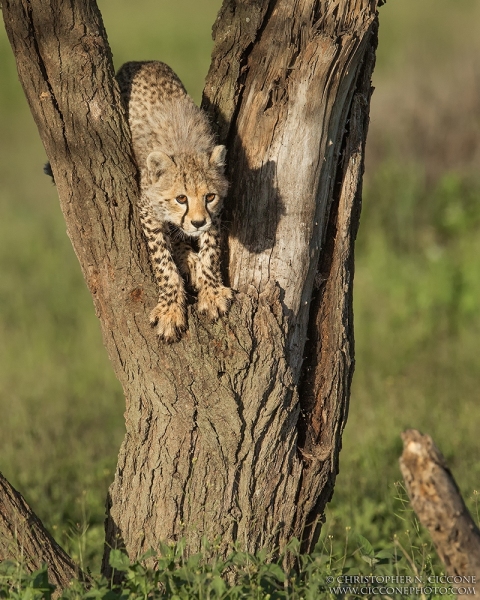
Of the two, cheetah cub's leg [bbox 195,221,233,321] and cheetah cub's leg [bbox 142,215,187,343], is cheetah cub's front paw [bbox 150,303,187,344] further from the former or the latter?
cheetah cub's leg [bbox 195,221,233,321]

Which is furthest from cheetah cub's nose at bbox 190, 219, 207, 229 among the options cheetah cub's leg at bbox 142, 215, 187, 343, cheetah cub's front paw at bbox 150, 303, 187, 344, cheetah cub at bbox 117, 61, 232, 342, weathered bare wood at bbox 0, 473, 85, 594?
weathered bare wood at bbox 0, 473, 85, 594

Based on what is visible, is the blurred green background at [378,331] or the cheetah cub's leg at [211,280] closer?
the cheetah cub's leg at [211,280]

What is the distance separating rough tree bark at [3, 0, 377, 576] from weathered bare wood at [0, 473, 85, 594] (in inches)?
12.0

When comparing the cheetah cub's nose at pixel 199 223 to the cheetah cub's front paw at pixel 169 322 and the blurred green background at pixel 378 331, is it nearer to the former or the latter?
the cheetah cub's front paw at pixel 169 322

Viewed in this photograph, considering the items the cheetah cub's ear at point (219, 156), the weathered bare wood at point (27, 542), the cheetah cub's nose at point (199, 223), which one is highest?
the cheetah cub's ear at point (219, 156)

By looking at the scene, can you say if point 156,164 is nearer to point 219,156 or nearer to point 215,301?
point 219,156

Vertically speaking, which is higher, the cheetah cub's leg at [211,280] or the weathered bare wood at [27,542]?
the cheetah cub's leg at [211,280]

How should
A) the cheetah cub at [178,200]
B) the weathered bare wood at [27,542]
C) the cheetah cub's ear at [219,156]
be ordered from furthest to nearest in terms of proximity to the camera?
A: 1. the cheetah cub's ear at [219,156]
2. the cheetah cub at [178,200]
3. the weathered bare wood at [27,542]

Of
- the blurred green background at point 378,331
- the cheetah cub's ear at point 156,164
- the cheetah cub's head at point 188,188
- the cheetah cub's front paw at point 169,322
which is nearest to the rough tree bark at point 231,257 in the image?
the cheetah cub's front paw at point 169,322

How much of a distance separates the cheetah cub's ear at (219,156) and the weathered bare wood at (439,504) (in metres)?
1.67

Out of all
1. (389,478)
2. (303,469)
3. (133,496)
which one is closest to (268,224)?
(303,469)

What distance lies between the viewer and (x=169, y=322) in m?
3.71

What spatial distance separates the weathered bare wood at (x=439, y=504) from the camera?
2889mm

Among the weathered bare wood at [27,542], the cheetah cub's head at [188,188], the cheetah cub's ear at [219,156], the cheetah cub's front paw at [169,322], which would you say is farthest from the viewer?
the cheetah cub's head at [188,188]
